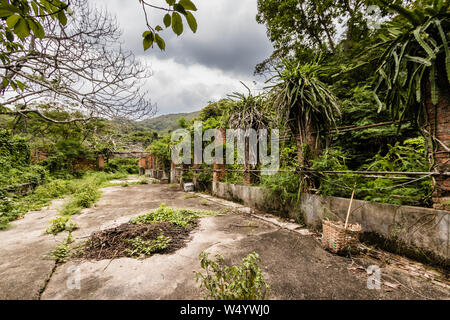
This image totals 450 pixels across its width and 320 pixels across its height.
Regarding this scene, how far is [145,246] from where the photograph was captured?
229cm

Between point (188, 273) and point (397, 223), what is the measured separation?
96.9 inches

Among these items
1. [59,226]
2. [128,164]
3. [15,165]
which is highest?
[128,164]

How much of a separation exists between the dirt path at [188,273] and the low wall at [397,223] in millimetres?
373

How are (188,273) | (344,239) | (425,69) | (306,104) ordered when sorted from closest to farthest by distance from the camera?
(188,273) < (425,69) < (344,239) < (306,104)

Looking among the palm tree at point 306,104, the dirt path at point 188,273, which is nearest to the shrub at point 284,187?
the palm tree at point 306,104

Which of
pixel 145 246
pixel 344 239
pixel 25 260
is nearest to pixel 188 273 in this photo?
pixel 145 246

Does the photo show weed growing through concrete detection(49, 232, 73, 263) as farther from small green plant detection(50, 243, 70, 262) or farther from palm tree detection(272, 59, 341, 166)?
palm tree detection(272, 59, 341, 166)

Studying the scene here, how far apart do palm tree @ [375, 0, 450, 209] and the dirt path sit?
1.31 m

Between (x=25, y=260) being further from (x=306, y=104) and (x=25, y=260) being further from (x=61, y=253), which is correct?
(x=306, y=104)

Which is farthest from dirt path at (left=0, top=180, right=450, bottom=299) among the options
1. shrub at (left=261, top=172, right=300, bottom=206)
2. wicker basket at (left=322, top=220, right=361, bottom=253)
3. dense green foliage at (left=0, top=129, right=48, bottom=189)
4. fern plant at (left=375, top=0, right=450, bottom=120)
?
dense green foliage at (left=0, top=129, right=48, bottom=189)
